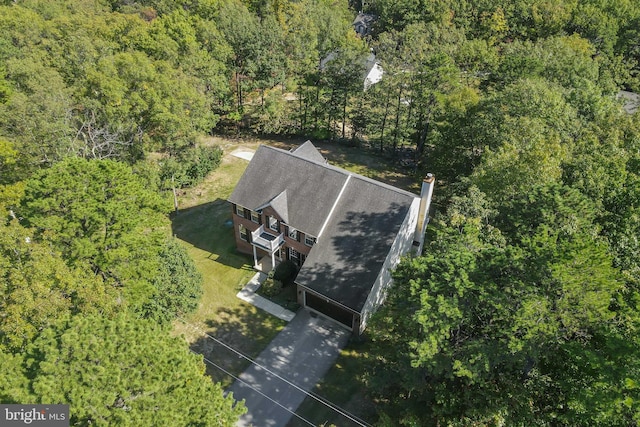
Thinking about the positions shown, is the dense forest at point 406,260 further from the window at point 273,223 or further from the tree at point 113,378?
the window at point 273,223

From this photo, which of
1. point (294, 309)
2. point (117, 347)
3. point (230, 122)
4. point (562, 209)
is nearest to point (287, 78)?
point (230, 122)

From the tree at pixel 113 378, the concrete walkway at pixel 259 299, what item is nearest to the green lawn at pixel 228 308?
the concrete walkway at pixel 259 299

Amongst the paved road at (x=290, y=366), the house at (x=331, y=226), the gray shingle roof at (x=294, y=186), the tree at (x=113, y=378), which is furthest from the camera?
the gray shingle roof at (x=294, y=186)

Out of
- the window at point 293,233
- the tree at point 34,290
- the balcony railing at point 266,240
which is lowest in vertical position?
the balcony railing at point 266,240

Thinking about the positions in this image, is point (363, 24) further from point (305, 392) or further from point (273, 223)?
point (305, 392)

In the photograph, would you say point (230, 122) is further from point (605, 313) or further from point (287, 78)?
point (605, 313)

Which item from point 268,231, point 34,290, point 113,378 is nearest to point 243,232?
point 268,231
